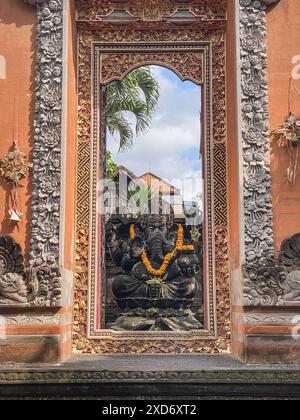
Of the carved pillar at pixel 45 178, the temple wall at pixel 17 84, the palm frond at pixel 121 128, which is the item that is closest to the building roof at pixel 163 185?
the palm frond at pixel 121 128

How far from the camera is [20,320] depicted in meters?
6.85

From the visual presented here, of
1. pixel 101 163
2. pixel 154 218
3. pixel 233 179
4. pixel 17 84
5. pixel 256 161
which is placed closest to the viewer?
pixel 256 161

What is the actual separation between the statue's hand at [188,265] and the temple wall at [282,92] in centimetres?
192

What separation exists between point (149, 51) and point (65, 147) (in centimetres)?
209

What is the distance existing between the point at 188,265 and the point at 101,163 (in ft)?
6.56

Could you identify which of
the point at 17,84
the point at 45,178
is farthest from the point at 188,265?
the point at 17,84

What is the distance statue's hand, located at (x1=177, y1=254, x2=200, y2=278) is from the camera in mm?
8641

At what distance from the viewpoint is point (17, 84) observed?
7.45 m

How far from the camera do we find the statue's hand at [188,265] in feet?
28.3

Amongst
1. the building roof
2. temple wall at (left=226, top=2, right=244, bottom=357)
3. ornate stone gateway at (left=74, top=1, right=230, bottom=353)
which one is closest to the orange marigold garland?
ornate stone gateway at (left=74, top=1, right=230, bottom=353)

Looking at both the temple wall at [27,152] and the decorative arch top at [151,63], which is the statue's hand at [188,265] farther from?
the decorative arch top at [151,63]

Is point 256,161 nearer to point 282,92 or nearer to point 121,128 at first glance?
point 282,92

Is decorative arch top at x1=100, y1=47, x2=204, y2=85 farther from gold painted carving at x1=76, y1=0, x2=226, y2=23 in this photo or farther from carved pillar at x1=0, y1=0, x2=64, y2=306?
carved pillar at x1=0, y1=0, x2=64, y2=306
